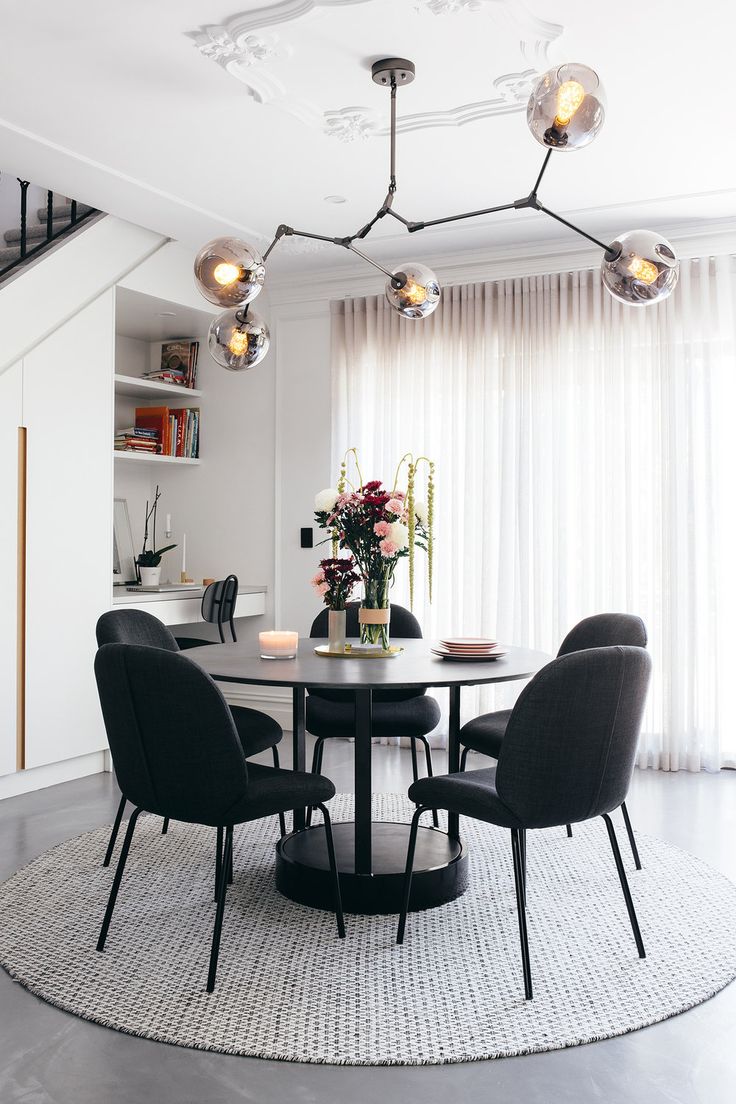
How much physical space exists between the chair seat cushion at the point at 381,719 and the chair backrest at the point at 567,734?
41.8 inches

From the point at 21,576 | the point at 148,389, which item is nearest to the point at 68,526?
the point at 21,576

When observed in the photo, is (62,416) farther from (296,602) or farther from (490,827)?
(490,827)

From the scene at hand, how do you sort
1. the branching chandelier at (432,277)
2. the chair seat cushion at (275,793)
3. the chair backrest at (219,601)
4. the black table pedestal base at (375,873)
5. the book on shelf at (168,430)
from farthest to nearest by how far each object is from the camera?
the book on shelf at (168,430), the chair backrest at (219,601), the black table pedestal base at (375,873), the chair seat cushion at (275,793), the branching chandelier at (432,277)

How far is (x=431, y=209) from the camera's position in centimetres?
454

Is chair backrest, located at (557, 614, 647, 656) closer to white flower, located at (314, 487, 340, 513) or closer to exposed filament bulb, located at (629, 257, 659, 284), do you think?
white flower, located at (314, 487, 340, 513)

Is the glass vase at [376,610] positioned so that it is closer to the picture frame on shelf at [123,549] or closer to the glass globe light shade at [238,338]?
the glass globe light shade at [238,338]

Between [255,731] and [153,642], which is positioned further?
[153,642]

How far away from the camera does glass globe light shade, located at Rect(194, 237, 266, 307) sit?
2.62 metres

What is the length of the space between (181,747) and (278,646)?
758 millimetres

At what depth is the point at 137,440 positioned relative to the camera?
17.5 feet

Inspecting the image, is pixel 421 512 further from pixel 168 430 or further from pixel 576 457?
pixel 168 430

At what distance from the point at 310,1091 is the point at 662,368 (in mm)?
3791

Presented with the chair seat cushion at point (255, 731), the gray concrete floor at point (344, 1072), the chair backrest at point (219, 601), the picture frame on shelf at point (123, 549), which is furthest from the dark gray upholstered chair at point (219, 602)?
the gray concrete floor at point (344, 1072)

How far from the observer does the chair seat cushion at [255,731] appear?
10.5 ft
